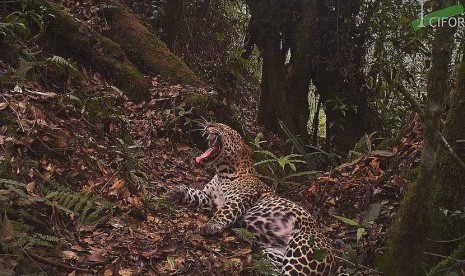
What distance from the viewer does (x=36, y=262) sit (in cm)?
398

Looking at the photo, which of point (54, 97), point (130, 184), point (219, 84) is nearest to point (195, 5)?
point (219, 84)

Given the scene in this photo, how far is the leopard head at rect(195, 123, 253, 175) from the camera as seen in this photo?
6.82 meters

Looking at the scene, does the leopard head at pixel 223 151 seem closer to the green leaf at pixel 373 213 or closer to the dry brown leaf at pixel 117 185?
the dry brown leaf at pixel 117 185

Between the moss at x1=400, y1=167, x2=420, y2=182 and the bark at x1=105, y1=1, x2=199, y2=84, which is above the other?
the bark at x1=105, y1=1, x2=199, y2=84

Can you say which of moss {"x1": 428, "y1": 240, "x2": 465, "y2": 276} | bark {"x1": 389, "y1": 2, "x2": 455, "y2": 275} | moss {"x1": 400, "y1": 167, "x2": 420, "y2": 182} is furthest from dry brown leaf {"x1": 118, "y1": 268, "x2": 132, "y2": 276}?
moss {"x1": 400, "y1": 167, "x2": 420, "y2": 182}

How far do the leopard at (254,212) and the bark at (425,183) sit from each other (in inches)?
80.3

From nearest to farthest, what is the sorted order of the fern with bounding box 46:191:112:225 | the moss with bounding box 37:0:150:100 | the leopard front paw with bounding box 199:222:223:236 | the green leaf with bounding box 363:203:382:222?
1. the fern with bounding box 46:191:112:225
2. the green leaf with bounding box 363:203:382:222
3. the leopard front paw with bounding box 199:222:223:236
4. the moss with bounding box 37:0:150:100

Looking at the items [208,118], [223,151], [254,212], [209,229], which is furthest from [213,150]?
[208,118]

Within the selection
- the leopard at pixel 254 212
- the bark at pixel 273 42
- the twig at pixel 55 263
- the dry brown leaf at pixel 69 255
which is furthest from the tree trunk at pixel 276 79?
the twig at pixel 55 263

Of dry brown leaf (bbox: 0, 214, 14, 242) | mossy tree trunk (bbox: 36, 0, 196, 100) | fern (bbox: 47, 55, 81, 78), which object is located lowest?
dry brown leaf (bbox: 0, 214, 14, 242)

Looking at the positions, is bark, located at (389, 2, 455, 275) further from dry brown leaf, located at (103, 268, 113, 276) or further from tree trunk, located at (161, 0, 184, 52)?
tree trunk, located at (161, 0, 184, 52)

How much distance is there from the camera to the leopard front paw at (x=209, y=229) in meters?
5.65

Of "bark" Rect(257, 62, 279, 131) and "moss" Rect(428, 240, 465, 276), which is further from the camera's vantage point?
"bark" Rect(257, 62, 279, 131)

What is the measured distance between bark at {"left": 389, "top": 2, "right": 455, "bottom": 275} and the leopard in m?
2.04
